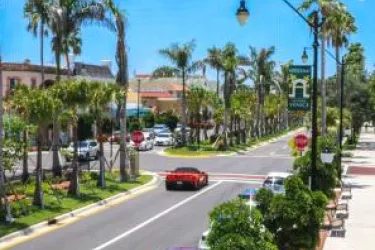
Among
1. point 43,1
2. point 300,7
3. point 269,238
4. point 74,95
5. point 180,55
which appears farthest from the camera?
point 180,55

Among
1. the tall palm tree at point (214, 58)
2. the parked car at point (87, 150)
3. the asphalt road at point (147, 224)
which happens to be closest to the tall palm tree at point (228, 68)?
the tall palm tree at point (214, 58)

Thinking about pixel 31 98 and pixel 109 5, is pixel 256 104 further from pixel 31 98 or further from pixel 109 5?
pixel 31 98

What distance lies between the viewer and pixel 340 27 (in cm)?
4828

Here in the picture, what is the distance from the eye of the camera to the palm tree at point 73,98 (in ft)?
102

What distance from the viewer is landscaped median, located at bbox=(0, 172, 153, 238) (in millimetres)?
25531

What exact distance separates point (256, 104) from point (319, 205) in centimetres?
7862

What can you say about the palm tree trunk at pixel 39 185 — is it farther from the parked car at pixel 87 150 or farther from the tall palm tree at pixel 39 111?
the parked car at pixel 87 150

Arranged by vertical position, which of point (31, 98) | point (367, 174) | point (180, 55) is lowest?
point (367, 174)

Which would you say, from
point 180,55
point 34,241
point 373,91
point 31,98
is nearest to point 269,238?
point 34,241

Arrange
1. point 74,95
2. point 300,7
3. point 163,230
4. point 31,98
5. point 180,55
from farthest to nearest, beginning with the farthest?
point 180,55
point 300,7
point 74,95
point 31,98
point 163,230

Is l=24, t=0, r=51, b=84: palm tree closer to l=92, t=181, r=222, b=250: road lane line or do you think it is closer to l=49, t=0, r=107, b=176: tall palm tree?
l=49, t=0, r=107, b=176: tall palm tree

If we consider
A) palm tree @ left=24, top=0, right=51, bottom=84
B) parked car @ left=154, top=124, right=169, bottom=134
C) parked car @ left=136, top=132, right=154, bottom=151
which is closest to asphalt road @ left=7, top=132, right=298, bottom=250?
palm tree @ left=24, top=0, right=51, bottom=84

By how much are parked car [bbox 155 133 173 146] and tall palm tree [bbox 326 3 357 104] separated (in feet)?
87.3

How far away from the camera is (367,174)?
1927 inches
